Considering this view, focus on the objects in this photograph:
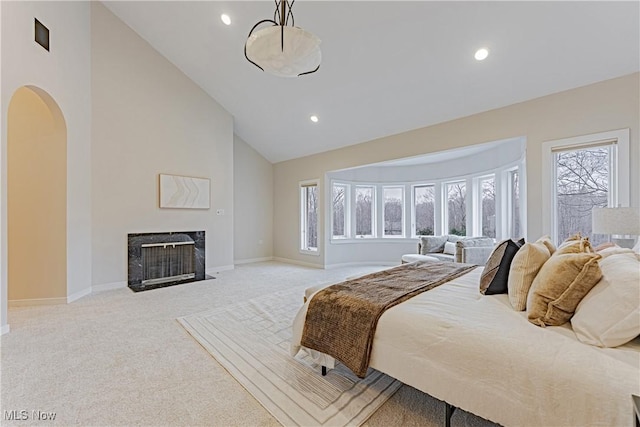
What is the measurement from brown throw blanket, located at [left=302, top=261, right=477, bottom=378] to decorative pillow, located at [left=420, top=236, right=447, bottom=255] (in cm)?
344

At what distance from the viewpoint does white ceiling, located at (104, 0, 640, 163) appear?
9.39ft

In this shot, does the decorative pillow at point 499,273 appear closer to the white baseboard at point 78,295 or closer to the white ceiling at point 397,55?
the white ceiling at point 397,55

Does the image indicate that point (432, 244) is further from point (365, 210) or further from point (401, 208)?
point (365, 210)

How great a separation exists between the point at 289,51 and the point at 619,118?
363 cm

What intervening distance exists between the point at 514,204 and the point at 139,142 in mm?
6638

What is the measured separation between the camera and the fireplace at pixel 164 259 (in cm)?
477

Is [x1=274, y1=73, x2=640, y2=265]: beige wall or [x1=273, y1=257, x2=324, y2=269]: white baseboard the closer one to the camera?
[x1=274, y1=73, x2=640, y2=265]: beige wall

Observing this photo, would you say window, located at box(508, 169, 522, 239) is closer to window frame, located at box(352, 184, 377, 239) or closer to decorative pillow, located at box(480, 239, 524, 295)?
window frame, located at box(352, 184, 377, 239)

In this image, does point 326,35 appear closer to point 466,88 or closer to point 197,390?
point 466,88

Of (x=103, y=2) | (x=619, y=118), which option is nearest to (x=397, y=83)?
(x=619, y=118)

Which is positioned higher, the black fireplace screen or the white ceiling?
the white ceiling

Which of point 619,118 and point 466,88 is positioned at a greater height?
point 466,88

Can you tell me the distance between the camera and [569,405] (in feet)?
3.50

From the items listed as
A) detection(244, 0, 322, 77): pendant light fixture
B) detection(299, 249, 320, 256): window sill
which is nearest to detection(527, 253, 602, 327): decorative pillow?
detection(244, 0, 322, 77): pendant light fixture
